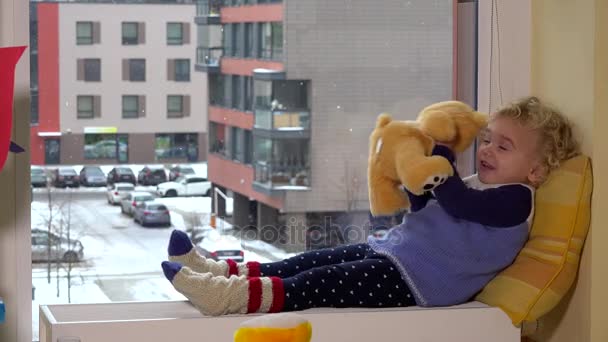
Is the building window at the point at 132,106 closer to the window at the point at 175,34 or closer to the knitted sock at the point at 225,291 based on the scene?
the window at the point at 175,34

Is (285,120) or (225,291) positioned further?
(285,120)

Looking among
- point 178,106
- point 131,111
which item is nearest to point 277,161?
point 178,106

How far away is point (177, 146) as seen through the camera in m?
2.59

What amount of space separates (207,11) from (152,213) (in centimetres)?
52

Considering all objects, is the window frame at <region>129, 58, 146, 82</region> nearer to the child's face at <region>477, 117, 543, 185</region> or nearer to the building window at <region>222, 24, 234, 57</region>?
the building window at <region>222, 24, 234, 57</region>

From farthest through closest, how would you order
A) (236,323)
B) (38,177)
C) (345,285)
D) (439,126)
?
1. (38,177)
2. (439,126)
3. (345,285)
4. (236,323)

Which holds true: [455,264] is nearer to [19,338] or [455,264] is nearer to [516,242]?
[516,242]

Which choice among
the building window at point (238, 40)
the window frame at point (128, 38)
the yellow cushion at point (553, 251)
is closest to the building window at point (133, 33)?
the window frame at point (128, 38)

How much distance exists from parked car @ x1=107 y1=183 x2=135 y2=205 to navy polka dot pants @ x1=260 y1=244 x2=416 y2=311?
20.7 inches

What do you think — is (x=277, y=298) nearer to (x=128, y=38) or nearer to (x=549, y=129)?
(x=549, y=129)

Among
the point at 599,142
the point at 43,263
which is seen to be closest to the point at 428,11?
the point at 599,142

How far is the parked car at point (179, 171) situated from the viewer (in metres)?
2.58

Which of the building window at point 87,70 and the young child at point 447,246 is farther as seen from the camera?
the building window at point 87,70

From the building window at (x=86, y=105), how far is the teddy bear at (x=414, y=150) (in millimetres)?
687
